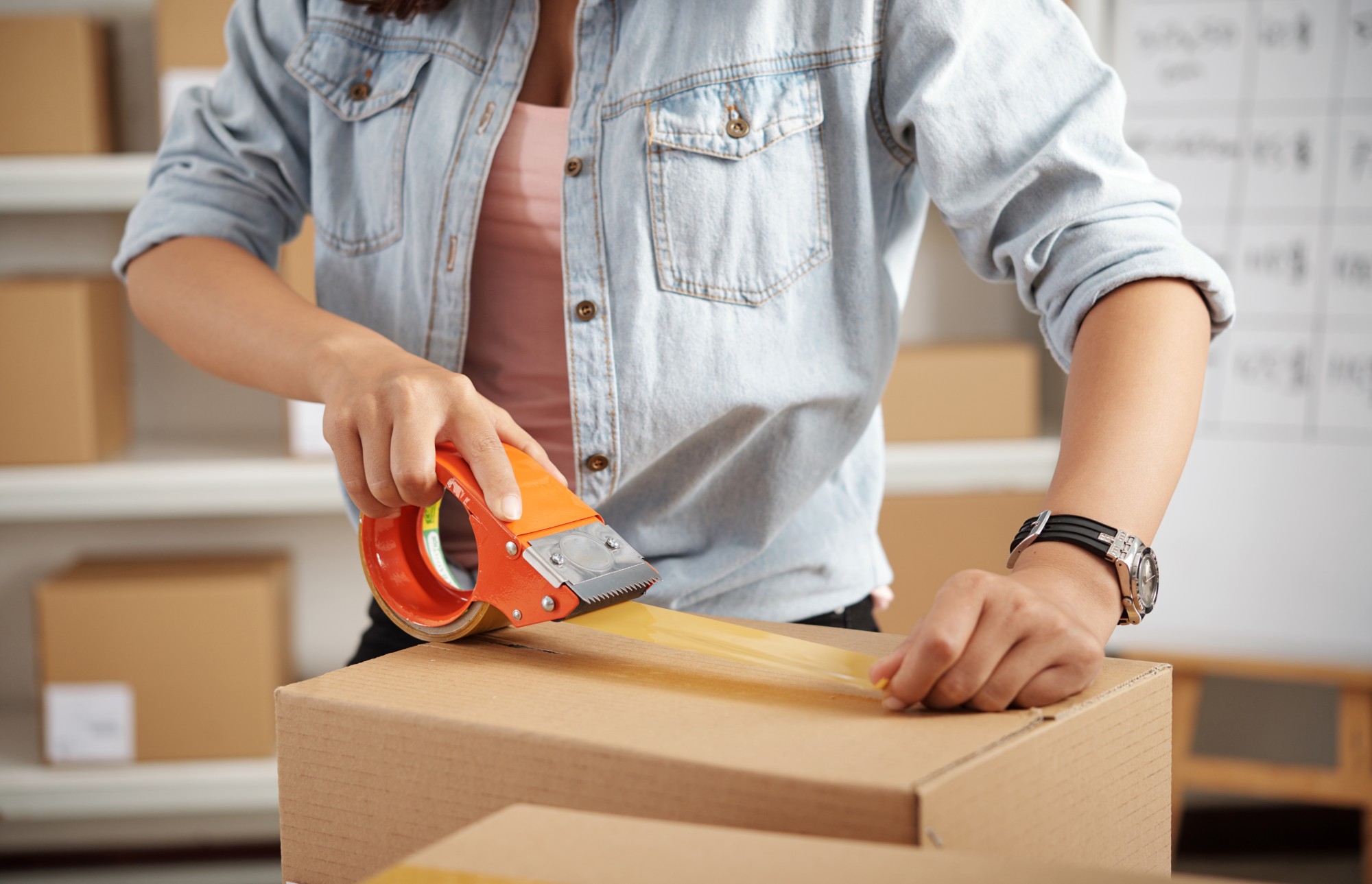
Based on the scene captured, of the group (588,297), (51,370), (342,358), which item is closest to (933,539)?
(588,297)

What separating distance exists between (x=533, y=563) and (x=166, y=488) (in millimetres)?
1242

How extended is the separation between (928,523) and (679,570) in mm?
916

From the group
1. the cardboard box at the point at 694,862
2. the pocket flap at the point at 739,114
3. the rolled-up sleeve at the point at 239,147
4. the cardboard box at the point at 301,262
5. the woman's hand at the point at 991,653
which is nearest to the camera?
the cardboard box at the point at 694,862

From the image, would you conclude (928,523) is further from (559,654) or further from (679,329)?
(559,654)

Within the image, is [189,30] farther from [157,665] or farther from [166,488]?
[157,665]

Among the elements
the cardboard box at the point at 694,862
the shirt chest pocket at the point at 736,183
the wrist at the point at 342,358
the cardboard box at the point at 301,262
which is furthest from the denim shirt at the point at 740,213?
the cardboard box at the point at 301,262

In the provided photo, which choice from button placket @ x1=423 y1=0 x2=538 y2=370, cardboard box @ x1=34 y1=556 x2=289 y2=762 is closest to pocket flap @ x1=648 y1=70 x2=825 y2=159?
button placket @ x1=423 y1=0 x2=538 y2=370

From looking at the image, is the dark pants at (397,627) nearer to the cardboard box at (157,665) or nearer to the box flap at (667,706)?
the box flap at (667,706)

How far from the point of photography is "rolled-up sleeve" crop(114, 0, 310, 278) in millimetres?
820

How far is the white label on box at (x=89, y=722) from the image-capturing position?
1.60m

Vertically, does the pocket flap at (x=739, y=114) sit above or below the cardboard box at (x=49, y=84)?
below

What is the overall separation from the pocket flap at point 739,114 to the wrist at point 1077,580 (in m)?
0.30

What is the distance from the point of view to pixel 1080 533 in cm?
54

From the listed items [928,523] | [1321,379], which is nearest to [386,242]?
[928,523]
